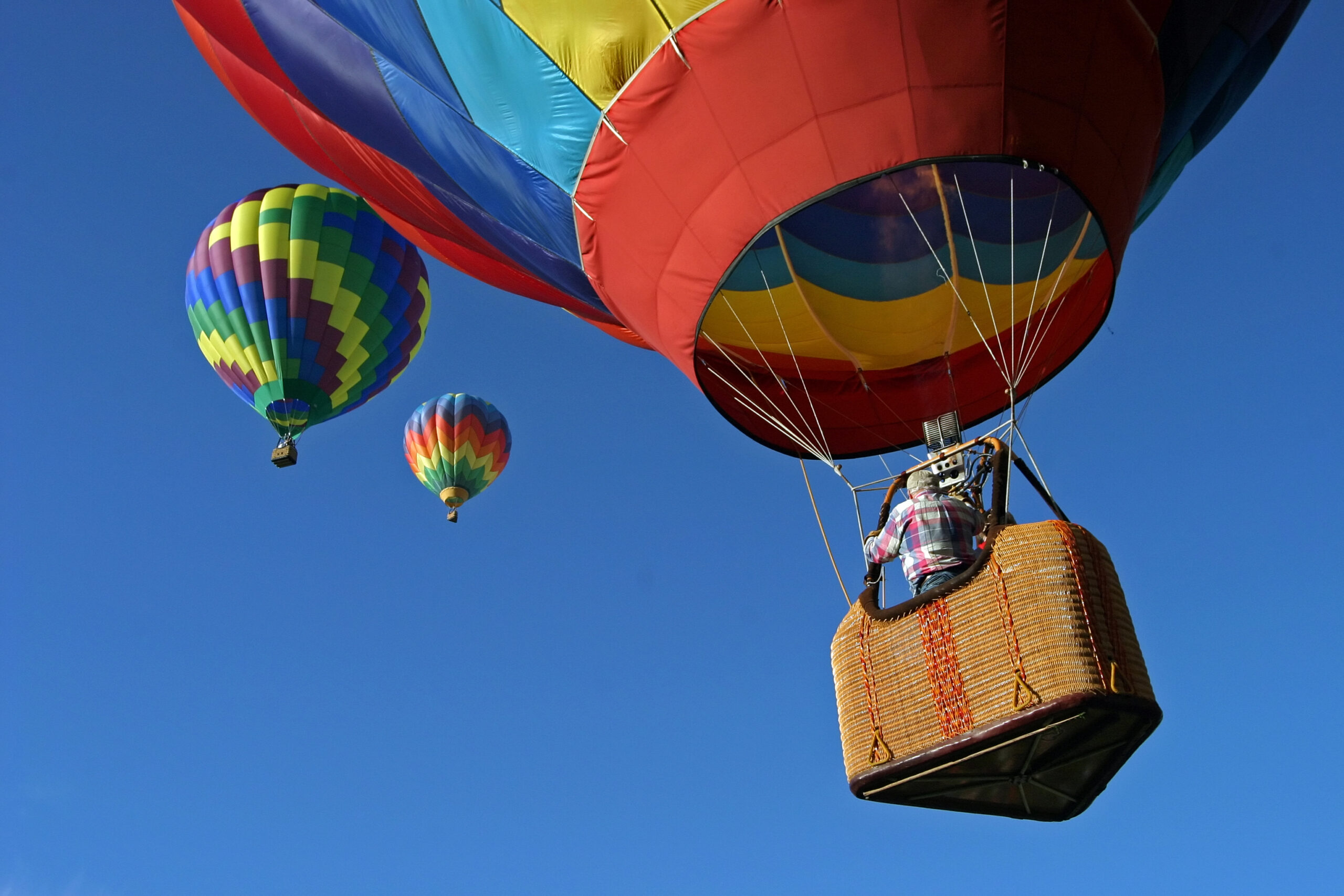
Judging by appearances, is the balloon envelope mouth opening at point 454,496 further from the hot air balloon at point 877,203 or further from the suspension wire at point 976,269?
the suspension wire at point 976,269

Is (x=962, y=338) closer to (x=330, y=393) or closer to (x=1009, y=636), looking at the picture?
(x=1009, y=636)

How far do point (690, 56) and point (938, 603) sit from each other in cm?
200

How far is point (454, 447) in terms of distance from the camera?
17.2 meters

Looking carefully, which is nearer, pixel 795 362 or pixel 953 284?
pixel 953 284

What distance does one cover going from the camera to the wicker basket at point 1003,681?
153 inches

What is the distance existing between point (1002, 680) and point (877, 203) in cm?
209

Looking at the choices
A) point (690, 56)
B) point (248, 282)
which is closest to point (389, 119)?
point (690, 56)

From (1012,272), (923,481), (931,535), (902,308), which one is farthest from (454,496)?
(931,535)

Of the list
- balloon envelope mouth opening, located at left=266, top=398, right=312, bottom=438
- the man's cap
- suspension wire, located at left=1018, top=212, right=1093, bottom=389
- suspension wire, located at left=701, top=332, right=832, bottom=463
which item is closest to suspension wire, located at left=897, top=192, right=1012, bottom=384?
suspension wire, located at left=1018, top=212, right=1093, bottom=389

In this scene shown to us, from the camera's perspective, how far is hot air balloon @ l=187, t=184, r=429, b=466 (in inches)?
476

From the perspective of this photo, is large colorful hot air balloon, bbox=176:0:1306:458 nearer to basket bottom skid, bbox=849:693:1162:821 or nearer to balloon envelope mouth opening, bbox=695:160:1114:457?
balloon envelope mouth opening, bbox=695:160:1114:457

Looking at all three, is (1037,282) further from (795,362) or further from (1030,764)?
(1030,764)

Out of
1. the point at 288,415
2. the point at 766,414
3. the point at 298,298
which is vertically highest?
the point at 298,298

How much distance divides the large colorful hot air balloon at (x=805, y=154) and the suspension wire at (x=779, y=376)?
0.02 metres
